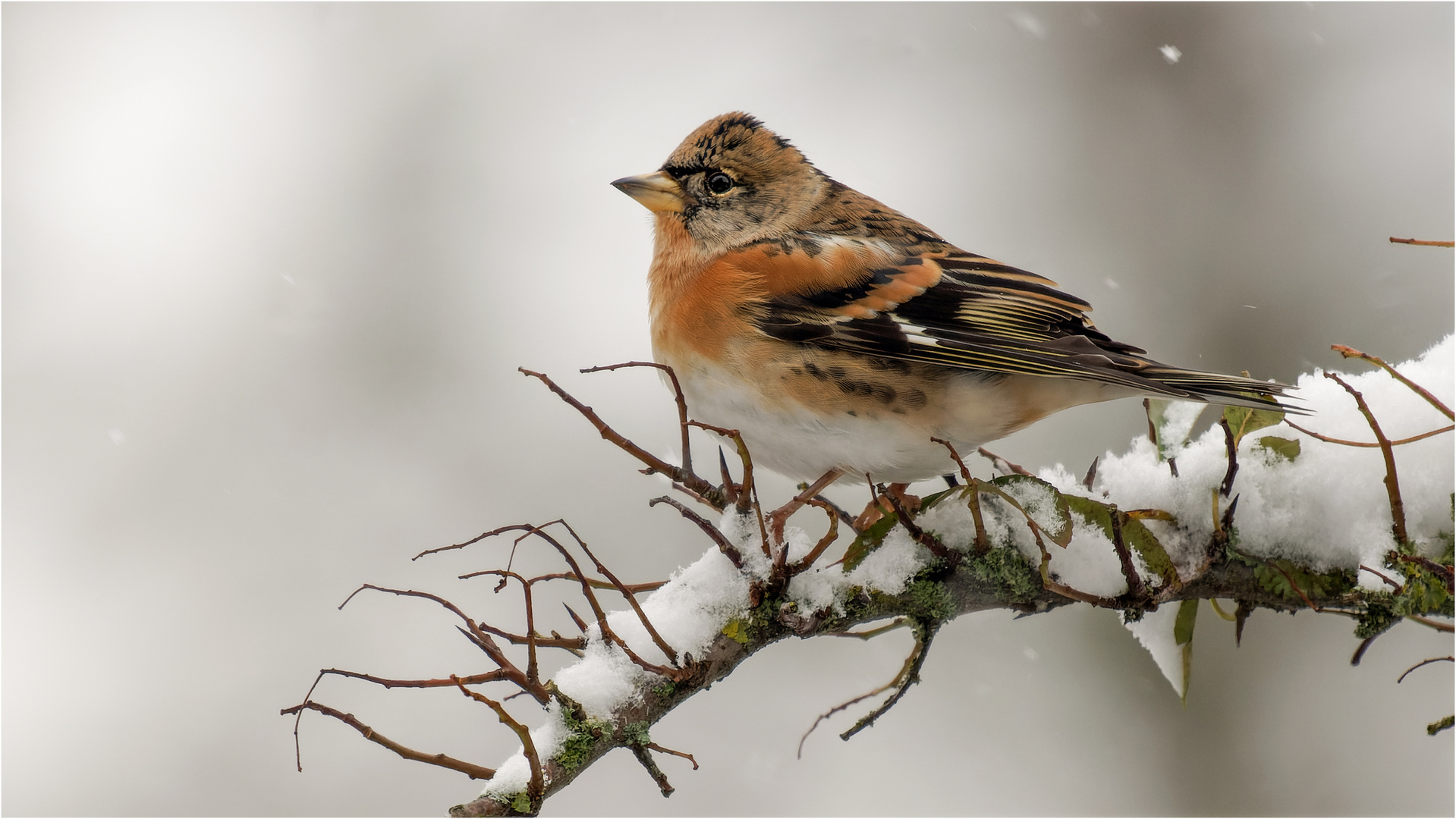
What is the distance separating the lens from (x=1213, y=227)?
466 cm

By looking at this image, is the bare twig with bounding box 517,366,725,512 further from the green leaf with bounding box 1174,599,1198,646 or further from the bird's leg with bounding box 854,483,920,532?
the green leaf with bounding box 1174,599,1198,646

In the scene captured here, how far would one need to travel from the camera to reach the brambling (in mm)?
1906

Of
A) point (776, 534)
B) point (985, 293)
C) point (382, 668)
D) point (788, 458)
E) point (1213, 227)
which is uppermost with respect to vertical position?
point (1213, 227)

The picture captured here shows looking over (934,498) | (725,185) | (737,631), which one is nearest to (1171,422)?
(934,498)

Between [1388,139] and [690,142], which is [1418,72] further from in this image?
[690,142]

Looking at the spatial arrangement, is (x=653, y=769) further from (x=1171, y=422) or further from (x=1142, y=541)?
(x=1171, y=422)

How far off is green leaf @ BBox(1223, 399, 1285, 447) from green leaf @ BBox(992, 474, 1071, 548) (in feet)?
1.17

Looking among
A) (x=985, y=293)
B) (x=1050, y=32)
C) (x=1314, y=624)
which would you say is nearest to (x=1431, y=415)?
(x=985, y=293)

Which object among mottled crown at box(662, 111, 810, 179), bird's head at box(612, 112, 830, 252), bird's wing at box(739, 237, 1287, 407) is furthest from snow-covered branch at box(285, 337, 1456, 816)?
mottled crown at box(662, 111, 810, 179)

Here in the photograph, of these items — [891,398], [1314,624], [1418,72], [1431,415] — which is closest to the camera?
[1431,415]

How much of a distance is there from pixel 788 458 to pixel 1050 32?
3970 mm

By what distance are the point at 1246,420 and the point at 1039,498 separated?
0.41m

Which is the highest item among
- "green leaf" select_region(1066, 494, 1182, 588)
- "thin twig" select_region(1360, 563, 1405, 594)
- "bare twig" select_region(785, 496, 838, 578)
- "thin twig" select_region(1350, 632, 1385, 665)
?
"bare twig" select_region(785, 496, 838, 578)

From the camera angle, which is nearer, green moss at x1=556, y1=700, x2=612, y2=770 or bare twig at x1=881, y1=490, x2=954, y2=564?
green moss at x1=556, y1=700, x2=612, y2=770
